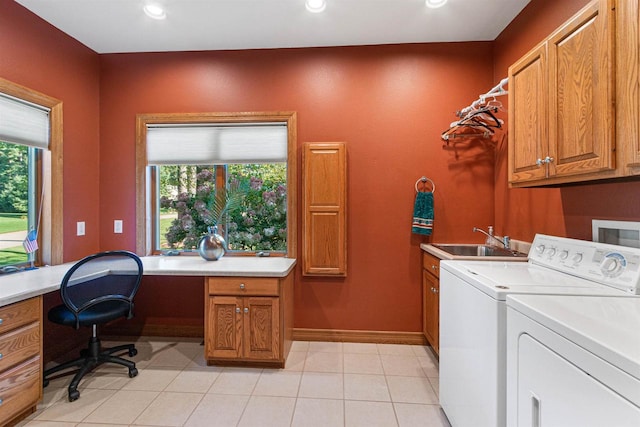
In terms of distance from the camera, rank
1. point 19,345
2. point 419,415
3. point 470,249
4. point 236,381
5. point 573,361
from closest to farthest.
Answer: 1. point 573,361
2. point 19,345
3. point 419,415
4. point 236,381
5. point 470,249

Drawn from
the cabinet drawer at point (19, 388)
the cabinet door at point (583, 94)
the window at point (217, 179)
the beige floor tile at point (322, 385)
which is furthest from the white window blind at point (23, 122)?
the cabinet door at point (583, 94)

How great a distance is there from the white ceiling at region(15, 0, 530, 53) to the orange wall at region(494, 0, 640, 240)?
0.62ft

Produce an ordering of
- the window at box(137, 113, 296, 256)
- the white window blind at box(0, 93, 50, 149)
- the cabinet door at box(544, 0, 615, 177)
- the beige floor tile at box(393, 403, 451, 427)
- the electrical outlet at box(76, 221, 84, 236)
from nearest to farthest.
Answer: the cabinet door at box(544, 0, 615, 177) < the beige floor tile at box(393, 403, 451, 427) < the white window blind at box(0, 93, 50, 149) < the electrical outlet at box(76, 221, 84, 236) < the window at box(137, 113, 296, 256)

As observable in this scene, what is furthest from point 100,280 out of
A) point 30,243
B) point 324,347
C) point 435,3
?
point 435,3

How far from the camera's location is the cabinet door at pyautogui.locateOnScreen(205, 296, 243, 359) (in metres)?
2.21

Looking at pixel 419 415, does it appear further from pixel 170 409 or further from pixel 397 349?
pixel 170 409

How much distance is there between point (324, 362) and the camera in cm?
234

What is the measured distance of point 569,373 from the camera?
81cm

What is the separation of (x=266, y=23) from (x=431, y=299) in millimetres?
2629

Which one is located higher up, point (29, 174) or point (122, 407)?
point (29, 174)

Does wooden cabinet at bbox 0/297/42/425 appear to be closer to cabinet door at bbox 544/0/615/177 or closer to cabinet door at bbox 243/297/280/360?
cabinet door at bbox 243/297/280/360

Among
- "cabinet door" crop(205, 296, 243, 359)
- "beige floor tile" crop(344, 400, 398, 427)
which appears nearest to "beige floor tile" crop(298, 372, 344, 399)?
"beige floor tile" crop(344, 400, 398, 427)

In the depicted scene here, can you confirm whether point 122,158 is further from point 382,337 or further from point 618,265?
point 618,265

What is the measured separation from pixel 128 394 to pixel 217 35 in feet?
9.39
